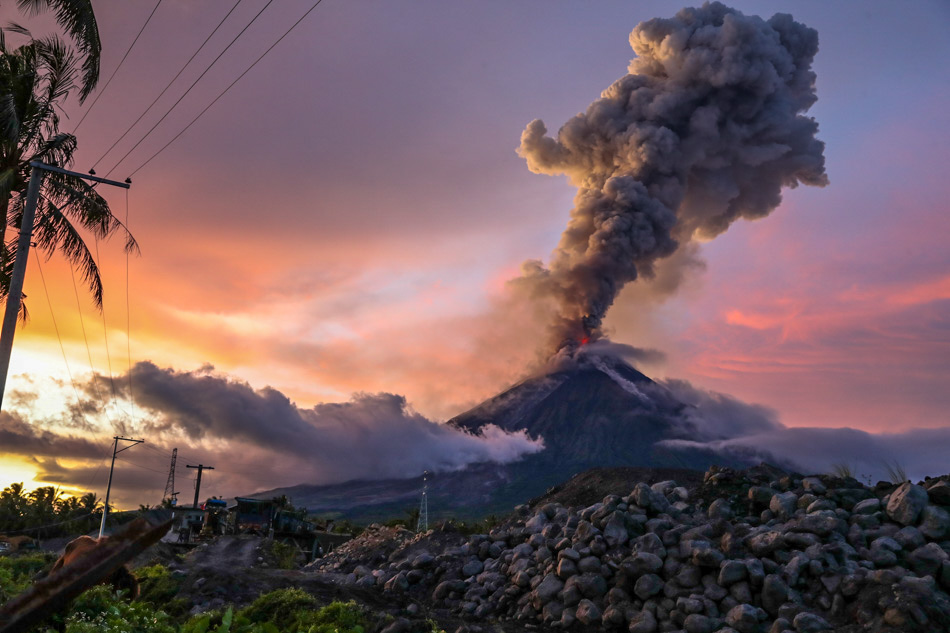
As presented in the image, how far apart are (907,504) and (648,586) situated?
7.21 metres

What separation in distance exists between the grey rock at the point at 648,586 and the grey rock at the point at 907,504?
6557mm

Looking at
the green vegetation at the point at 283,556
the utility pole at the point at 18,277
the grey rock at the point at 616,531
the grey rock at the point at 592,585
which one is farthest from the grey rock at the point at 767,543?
the green vegetation at the point at 283,556

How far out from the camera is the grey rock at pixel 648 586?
15953 millimetres

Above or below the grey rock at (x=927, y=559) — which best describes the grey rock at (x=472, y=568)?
below

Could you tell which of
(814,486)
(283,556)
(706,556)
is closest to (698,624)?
(706,556)

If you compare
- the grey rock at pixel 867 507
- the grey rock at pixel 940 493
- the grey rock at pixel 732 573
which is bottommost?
the grey rock at pixel 732 573

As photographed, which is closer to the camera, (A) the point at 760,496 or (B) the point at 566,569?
(B) the point at 566,569

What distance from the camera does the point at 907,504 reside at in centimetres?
1648

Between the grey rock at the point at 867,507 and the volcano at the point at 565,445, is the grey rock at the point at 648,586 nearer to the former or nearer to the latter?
the grey rock at the point at 867,507

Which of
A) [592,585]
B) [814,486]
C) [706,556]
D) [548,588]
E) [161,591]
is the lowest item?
[548,588]

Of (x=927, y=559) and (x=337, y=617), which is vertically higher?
(x=927, y=559)

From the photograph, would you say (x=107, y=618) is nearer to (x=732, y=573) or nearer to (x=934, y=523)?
(x=732, y=573)

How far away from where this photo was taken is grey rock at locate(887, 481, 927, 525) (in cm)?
1636

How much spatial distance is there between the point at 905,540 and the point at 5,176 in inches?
1049
